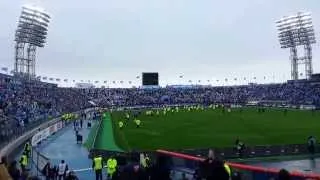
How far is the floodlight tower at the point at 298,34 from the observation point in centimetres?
11962

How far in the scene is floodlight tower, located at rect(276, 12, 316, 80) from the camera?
119625 mm

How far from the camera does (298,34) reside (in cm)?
12075


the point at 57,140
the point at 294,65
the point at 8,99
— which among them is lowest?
the point at 57,140

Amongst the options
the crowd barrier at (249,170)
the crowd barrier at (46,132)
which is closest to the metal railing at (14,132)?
the crowd barrier at (46,132)

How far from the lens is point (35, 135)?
40438 mm

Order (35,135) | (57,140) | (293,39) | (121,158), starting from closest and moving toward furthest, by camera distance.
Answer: (121,158) → (35,135) → (57,140) → (293,39)

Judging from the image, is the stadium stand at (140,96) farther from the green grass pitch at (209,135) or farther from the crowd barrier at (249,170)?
the crowd barrier at (249,170)

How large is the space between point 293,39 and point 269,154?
92185 millimetres

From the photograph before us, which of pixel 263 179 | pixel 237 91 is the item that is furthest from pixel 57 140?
pixel 237 91

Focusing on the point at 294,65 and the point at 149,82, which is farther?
the point at 294,65

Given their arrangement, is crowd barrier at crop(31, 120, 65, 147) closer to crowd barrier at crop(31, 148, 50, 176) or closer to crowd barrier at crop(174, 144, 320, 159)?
crowd barrier at crop(31, 148, 50, 176)

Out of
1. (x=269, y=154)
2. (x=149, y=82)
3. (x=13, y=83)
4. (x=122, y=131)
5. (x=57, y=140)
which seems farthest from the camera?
(x=149, y=82)

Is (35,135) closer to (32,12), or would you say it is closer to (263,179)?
(263,179)

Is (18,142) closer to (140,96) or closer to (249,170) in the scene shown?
(249,170)
